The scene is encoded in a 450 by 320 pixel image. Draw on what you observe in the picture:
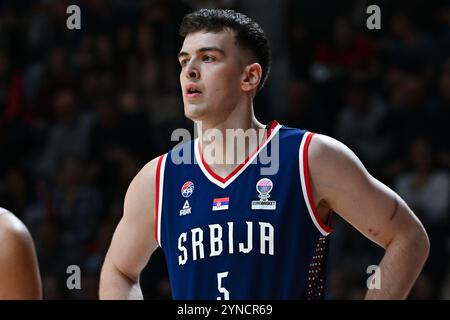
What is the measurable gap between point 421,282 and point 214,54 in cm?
387

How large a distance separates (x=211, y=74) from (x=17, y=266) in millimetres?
1186

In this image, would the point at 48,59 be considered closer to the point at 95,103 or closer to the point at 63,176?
the point at 95,103

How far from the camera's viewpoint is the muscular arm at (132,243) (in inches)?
167

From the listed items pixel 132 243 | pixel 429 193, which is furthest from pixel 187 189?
pixel 429 193

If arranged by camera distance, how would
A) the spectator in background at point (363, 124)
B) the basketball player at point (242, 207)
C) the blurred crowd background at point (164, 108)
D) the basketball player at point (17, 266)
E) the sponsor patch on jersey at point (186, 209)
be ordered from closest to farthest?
the basketball player at point (17, 266), the basketball player at point (242, 207), the sponsor patch on jersey at point (186, 209), the blurred crowd background at point (164, 108), the spectator in background at point (363, 124)

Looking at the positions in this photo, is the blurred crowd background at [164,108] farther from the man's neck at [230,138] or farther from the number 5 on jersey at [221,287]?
the number 5 on jersey at [221,287]

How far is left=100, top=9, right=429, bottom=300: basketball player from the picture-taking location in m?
3.87

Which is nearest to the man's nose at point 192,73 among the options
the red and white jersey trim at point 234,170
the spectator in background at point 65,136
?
the red and white jersey trim at point 234,170

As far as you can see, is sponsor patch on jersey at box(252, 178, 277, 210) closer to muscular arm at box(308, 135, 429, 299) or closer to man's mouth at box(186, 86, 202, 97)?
muscular arm at box(308, 135, 429, 299)

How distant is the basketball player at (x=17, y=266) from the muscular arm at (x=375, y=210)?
122cm

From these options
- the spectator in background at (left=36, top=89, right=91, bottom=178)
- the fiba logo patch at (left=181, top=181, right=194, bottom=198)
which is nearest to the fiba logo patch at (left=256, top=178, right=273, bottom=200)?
the fiba logo patch at (left=181, top=181, right=194, bottom=198)

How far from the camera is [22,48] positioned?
10.8m
